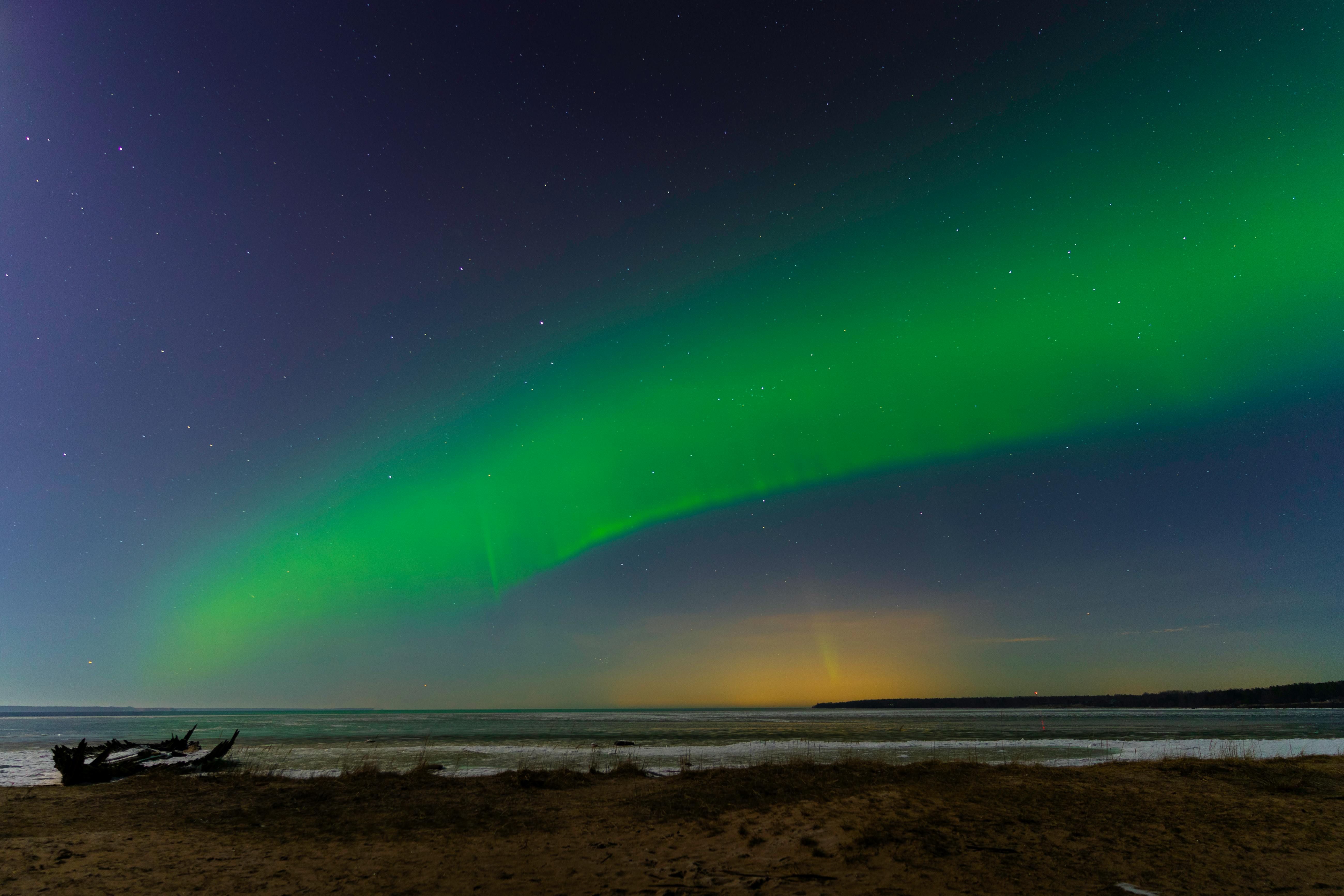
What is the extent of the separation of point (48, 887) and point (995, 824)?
15.7 meters

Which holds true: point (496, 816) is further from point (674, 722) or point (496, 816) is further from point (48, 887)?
point (674, 722)

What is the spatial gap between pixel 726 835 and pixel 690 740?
3449 cm

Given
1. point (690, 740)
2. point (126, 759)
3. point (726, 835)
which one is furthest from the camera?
point (690, 740)

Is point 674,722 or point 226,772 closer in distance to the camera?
point 226,772

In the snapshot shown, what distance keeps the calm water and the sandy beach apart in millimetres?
9066

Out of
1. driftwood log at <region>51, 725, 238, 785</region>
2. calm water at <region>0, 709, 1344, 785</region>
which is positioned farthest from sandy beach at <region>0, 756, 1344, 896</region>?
calm water at <region>0, 709, 1344, 785</region>

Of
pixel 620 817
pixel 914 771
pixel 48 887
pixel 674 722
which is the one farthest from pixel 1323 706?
pixel 48 887

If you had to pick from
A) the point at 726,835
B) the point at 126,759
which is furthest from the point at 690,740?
the point at 726,835

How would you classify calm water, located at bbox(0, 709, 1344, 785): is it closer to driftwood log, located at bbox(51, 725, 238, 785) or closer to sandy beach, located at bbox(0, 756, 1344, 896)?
driftwood log, located at bbox(51, 725, 238, 785)

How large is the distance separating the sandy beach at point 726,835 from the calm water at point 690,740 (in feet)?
→ 29.7

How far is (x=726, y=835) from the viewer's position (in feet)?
39.5

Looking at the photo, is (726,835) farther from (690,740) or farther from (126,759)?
(690,740)

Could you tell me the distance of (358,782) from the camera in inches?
753

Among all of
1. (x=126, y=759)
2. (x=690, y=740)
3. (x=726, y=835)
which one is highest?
(x=726, y=835)
